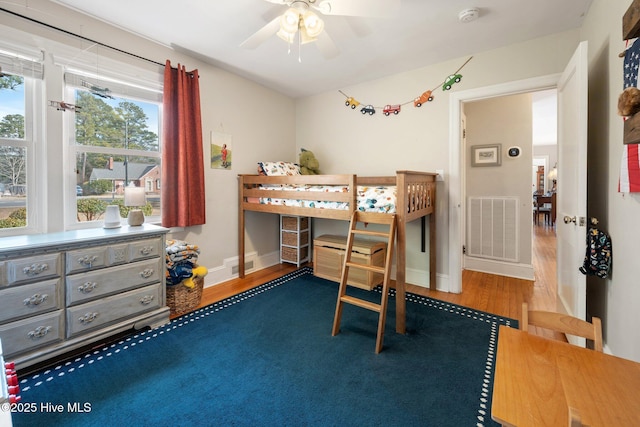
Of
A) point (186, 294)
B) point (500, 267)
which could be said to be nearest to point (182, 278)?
point (186, 294)

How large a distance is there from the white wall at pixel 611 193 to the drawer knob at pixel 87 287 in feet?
10.1

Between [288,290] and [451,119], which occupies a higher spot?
[451,119]

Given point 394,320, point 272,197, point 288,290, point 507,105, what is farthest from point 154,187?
point 507,105

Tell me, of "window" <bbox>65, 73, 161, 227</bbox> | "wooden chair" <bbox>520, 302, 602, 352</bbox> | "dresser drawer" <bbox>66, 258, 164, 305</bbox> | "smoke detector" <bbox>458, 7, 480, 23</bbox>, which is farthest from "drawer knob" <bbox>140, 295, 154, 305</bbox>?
"smoke detector" <bbox>458, 7, 480, 23</bbox>

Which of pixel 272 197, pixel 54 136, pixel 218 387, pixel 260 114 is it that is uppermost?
pixel 260 114

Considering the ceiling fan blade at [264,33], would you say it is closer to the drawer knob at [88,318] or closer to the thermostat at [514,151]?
the drawer knob at [88,318]

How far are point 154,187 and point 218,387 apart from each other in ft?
6.57

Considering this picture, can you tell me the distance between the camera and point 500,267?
3643mm

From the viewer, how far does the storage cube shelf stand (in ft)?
12.6

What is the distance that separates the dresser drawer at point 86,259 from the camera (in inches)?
73.6

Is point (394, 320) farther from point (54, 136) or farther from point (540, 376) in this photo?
point (54, 136)

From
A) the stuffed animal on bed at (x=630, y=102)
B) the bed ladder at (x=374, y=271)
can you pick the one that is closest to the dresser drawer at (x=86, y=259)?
the bed ladder at (x=374, y=271)

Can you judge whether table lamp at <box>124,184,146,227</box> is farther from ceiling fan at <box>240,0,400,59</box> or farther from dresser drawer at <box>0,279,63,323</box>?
ceiling fan at <box>240,0,400,59</box>

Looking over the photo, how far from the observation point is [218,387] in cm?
163
